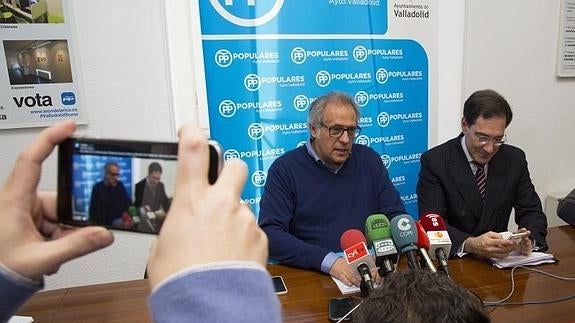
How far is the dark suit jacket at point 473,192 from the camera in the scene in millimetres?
1926

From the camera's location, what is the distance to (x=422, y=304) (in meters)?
0.67

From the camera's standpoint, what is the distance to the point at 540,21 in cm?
282

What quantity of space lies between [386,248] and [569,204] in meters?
1.19

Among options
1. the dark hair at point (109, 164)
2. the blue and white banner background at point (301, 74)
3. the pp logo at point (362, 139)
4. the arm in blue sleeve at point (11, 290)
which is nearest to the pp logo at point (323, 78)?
the blue and white banner background at point (301, 74)

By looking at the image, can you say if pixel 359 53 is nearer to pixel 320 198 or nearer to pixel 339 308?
pixel 320 198

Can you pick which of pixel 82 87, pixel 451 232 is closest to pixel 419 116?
pixel 451 232

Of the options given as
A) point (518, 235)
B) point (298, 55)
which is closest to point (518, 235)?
point (518, 235)

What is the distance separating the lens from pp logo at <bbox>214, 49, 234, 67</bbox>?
7.26 ft

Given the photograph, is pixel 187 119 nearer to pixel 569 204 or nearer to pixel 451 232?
pixel 451 232

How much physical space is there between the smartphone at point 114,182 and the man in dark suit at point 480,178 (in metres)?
1.65

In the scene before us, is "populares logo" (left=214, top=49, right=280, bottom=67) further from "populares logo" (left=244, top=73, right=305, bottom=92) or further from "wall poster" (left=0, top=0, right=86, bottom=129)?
"wall poster" (left=0, top=0, right=86, bottom=129)

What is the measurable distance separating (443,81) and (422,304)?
7.79 feet

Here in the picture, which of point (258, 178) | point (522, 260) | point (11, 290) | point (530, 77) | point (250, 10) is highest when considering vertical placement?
point (250, 10)

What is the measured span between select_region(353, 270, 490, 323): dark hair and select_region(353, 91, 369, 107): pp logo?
192 centimetres
